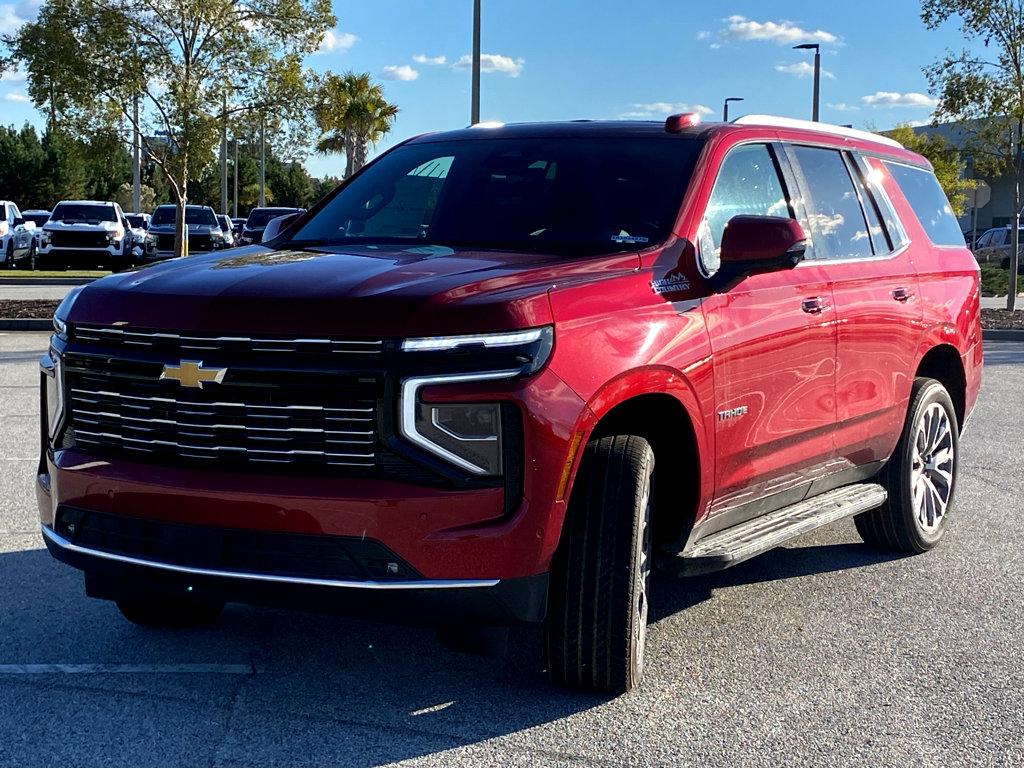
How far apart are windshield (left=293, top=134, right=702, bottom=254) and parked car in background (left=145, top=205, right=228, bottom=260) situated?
33664 mm

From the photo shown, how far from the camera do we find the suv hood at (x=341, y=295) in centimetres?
376

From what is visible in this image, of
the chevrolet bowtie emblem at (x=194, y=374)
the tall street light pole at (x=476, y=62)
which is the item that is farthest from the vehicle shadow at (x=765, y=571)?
the tall street light pole at (x=476, y=62)

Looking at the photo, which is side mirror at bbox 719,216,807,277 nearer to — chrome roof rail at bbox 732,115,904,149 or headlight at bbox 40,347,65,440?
chrome roof rail at bbox 732,115,904,149

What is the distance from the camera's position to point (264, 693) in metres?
4.23

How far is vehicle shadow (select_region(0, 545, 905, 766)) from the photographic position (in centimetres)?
378

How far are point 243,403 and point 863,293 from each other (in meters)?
2.98

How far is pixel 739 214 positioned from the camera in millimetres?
4977

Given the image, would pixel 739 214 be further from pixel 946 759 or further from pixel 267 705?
pixel 267 705

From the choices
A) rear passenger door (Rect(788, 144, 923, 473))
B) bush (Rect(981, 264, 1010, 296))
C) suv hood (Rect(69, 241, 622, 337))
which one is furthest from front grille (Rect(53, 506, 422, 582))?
bush (Rect(981, 264, 1010, 296))

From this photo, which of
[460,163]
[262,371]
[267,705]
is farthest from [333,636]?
[460,163]

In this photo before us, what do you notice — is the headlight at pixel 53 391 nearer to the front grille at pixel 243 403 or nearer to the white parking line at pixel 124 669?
the front grille at pixel 243 403

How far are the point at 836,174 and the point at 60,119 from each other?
17.2 m

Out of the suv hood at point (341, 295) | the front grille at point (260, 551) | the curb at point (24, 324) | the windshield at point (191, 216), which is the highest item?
the suv hood at point (341, 295)

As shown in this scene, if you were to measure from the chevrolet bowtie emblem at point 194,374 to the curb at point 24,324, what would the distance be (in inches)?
549
